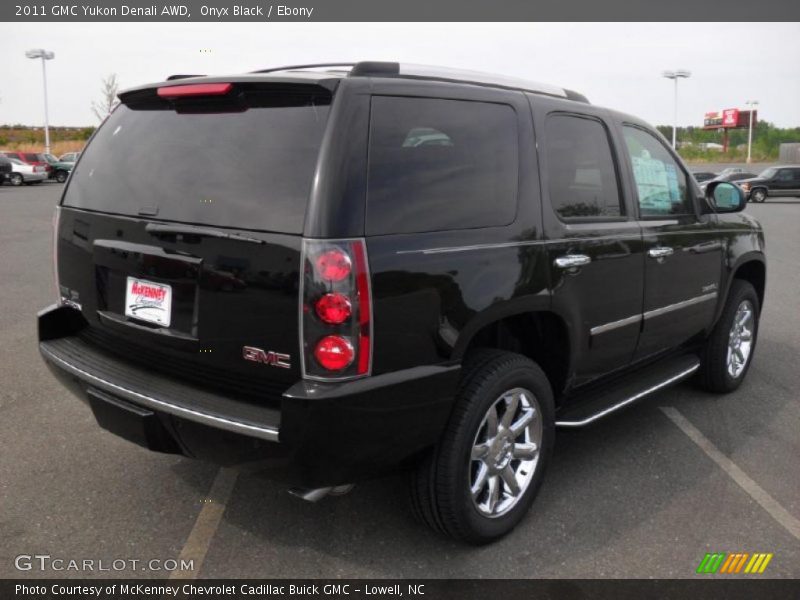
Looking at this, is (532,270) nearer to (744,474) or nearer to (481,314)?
(481,314)

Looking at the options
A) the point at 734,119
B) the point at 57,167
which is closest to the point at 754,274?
the point at 57,167

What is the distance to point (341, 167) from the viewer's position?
2.55 meters

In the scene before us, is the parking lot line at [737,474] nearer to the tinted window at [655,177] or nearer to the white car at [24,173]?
the tinted window at [655,177]

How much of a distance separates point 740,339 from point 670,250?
61.2 inches

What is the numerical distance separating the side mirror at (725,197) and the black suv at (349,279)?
1.34 meters

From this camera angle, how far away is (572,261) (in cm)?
337

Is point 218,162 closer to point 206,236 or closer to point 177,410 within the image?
point 206,236

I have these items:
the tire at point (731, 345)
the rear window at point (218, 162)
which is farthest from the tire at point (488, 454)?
the tire at point (731, 345)

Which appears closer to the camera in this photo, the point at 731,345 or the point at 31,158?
the point at 731,345

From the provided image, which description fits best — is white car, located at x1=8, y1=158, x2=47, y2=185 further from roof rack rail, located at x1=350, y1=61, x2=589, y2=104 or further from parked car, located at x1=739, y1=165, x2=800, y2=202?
roof rack rail, located at x1=350, y1=61, x2=589, y2=104

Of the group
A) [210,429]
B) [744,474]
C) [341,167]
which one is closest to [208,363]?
[210,429]

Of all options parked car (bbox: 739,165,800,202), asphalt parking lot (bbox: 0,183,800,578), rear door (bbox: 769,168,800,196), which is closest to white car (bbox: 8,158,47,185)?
parked car (bbox: 739,165,800,202)

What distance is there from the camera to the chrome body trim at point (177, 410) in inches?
99.7
